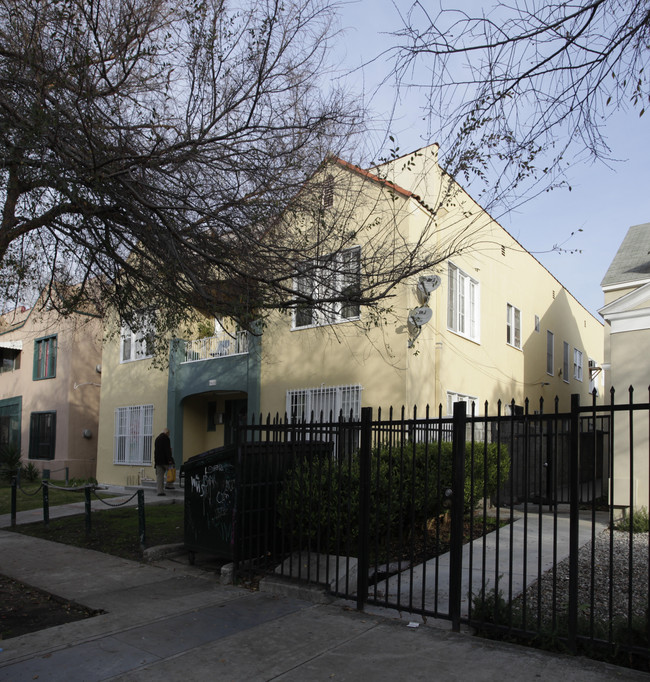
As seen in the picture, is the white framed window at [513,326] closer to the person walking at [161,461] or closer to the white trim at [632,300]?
the white trim at [632,300]

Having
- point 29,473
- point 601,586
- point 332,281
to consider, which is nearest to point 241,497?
point 332,281

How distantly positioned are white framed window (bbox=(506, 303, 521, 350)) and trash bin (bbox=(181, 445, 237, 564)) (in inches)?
476

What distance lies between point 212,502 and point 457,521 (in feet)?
11.0

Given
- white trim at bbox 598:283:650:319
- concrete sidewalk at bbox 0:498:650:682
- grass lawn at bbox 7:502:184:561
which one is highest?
white trim at bbox 598:283:650:319

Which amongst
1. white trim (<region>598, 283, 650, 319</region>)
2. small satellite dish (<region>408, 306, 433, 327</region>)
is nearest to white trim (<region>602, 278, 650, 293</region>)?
white trim (<region>598, 283, 650, 319</region>)

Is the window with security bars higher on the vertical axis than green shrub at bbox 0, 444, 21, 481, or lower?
higher

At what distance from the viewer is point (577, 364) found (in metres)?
24.5

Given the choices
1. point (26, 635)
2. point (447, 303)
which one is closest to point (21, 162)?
point (26, 635)

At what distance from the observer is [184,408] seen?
1942cm

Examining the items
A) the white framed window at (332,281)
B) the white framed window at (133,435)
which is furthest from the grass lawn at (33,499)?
the white framed window at (332,281)

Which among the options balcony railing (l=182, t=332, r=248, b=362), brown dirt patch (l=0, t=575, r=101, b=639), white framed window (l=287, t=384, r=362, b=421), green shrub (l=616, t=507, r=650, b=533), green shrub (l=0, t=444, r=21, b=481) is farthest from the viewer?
green shrub (l=0, t=444, r=21, b=481)

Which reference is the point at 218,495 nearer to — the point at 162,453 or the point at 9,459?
the point at 162,453

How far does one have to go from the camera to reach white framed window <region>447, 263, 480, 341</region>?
1471 centimetres

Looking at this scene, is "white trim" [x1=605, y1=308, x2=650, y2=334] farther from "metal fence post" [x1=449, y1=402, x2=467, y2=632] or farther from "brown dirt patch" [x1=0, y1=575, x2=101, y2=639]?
"brown dirt patch" [x1=0, y1=575, x2=101, y2=639]
